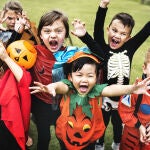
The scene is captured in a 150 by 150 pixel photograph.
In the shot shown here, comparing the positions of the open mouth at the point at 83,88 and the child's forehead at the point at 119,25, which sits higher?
the child's forehead at the point at 119,25

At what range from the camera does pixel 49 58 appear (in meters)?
2.94

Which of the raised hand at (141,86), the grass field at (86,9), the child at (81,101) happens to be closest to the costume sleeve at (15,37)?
the child at (81,101)

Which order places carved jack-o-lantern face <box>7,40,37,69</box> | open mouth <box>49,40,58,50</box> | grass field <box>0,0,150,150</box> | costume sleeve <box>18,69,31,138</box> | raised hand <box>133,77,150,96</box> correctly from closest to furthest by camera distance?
raised hand <box>133,77,150,96</box> → costume sleeve <box>18,69,31,138</box> → carved jack-o-lantern face <box>7,40,37,69</box> → open mouth <box>49,40,58,50</box> → grass field <box>0,0,150,150</box>

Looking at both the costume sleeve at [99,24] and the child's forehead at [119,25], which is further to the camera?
the child's forehead at [119,25]

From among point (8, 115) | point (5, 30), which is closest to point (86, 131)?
point (8, 115)

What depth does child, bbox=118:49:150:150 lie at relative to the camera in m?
2.85

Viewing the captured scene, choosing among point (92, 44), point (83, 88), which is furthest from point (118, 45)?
point (83, 88)

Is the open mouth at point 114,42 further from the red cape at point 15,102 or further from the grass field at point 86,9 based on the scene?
the grass field at point 86,9

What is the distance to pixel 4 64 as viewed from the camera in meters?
2.84

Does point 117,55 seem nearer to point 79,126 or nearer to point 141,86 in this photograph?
point 141,86

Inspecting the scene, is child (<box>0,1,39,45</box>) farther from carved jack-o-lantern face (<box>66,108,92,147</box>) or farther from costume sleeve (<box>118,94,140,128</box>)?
costume sleeve (<box>118,94,140,128</box>)

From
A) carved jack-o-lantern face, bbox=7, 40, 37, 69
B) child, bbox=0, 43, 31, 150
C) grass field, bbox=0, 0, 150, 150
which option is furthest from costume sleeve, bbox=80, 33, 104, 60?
grass field, bbox=0, 0, 150, 150

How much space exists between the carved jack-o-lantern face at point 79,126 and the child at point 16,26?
733 mm

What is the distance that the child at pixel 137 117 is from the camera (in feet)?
9.34
